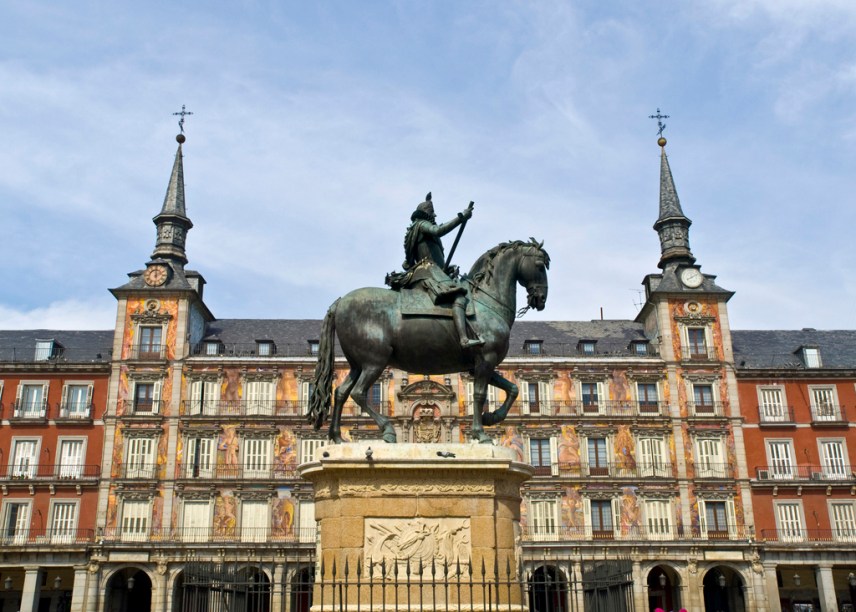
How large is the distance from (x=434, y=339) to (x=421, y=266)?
978mm

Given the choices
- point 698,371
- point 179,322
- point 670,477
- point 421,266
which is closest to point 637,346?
point 698,371

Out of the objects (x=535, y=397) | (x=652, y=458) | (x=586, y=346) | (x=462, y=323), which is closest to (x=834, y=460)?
(x=652, y=458)

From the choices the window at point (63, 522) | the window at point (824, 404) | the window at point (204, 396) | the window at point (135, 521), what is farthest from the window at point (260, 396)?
the window at point (824, 404)

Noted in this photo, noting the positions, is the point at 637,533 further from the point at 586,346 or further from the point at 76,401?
the point at 76,401

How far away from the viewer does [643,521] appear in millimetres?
44000

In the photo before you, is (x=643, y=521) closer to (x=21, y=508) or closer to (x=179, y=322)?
(x=179, y=322)

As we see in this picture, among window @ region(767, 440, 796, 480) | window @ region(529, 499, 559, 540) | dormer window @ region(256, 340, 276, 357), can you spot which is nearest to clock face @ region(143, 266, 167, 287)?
dormer window @ region(256, 340, 276, 357)

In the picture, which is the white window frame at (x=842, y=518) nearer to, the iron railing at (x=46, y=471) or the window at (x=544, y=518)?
the window at (x=544, y=518)

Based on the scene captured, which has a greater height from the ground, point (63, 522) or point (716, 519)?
point (63, 522)

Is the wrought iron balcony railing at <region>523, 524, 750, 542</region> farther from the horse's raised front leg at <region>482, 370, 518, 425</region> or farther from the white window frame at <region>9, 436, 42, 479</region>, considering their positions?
the horse's raised front leg at <region>482, 370, 518, 425</region>

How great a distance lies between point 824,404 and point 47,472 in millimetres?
41971

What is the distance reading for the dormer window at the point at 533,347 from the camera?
160 feet

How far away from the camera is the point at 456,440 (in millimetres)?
43594

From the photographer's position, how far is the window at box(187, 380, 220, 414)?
45.5m
